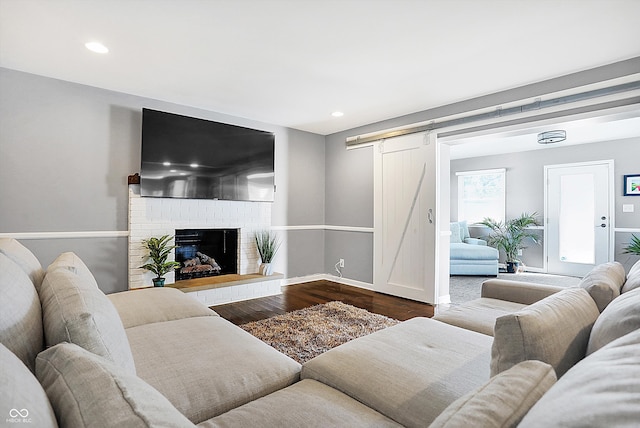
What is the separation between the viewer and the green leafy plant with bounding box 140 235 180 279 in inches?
133

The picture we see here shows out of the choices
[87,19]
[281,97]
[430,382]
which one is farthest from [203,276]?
[430,382]

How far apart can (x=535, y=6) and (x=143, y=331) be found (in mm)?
2869

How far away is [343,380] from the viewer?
117 centimetres

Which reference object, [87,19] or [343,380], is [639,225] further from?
[87,19]

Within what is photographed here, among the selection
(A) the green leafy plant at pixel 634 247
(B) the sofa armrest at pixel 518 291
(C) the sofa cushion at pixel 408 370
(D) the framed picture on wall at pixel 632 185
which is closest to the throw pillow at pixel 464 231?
(A) the green leafy plant at pixel 634 247

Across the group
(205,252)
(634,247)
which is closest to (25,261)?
(205,252)

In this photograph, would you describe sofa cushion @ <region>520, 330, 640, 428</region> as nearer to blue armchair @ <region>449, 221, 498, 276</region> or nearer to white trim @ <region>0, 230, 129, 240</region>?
white trim @ <region>0, 230, 129, 240</region>

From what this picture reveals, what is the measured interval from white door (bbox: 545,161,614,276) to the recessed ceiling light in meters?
6.96

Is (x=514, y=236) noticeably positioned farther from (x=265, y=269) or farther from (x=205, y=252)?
(x=205, y=252)

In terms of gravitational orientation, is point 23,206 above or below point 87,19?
below

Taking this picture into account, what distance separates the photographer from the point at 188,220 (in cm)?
379

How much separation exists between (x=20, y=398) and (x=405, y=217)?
3.92 m

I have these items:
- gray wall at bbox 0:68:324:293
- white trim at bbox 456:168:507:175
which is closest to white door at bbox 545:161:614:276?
white trim at bbox 456:168:507:175

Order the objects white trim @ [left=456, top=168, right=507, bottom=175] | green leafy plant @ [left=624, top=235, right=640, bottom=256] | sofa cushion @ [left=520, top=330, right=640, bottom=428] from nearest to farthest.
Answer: sofa cushion @ [left=520, top=330, right=640, bottom=428] < green leafy plant @ [left=624, top=235, right=640, bottom=256] < white trim @ [left=456, top=168, right=507, bottom=175]
